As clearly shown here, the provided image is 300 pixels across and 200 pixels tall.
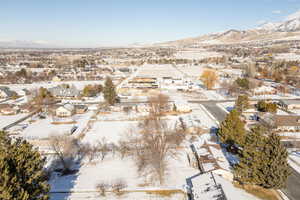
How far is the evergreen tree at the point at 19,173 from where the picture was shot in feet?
30.9

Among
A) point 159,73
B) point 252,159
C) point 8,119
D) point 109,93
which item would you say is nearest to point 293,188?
point 252,159

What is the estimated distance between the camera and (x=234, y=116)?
69.3 ft

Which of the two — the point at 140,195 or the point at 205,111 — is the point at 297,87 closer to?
the point at 205,111

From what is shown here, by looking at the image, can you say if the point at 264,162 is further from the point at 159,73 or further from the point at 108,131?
the point at 159,73

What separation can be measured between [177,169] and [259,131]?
8211 mm

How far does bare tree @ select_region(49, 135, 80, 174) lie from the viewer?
2009 cm

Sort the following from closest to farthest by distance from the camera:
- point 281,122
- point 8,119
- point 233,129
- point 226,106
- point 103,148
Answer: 1. point 233,129
2. point 103,148
3. point 281,122
4. point 8,119
5. point 226,106

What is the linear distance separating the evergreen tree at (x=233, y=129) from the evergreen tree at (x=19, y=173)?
1763cm

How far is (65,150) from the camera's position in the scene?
22031 mm

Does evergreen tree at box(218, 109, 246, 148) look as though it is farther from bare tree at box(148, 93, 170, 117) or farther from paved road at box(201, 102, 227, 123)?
bare tree at box(148, 93, 170, 117)

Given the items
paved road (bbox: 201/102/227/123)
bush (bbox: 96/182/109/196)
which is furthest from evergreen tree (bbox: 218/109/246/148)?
bush (bbox: 96/182/109/196)

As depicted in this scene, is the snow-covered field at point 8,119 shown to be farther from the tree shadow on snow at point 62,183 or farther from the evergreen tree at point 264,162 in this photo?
the evergreen tree at point 264,162

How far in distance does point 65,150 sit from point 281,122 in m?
29.2

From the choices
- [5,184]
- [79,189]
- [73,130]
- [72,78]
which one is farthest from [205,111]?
[72,78]
